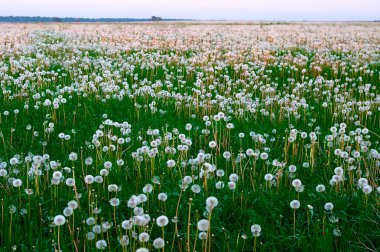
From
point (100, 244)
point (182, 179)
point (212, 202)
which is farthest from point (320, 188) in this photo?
point (100, 244)

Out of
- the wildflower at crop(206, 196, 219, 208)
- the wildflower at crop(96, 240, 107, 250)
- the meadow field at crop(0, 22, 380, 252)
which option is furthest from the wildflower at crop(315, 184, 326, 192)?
the wildflower at crop(96, 240, 107, 250)

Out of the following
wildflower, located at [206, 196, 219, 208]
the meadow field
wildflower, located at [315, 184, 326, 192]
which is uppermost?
wildflower, located at [206, 196, 219, 208]

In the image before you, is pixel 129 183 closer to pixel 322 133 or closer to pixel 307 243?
pixel 307 243

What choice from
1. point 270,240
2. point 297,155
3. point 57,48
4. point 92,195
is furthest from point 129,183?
point 57,48

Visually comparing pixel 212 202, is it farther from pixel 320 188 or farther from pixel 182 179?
pixel 320 188

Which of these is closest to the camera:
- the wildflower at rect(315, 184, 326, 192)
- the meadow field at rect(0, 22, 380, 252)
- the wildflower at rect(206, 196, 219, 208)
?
the wildflower at rect(206, 196, 219, 208)

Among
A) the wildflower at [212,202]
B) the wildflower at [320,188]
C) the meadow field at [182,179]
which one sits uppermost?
the wildflower at [212,202]

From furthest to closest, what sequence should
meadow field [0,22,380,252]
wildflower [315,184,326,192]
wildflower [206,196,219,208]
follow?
1. wildflower [315,184,326,192]
2. meadow field [0,22,380,252]
3. wildflower [206,196,219,208]

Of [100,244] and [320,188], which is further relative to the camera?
[320,188]

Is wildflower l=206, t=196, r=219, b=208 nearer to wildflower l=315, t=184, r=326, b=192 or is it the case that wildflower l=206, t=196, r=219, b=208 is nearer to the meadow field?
the meadow field

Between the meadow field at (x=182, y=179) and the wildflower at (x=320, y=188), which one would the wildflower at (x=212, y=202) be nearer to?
the meadow field at (x=182, y=179)

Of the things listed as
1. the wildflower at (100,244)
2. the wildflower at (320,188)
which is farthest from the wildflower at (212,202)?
the wildflower at (320,188)

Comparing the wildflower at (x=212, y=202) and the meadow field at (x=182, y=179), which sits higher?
the wildflower at (x=212, y=202)

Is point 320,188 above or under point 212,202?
under
